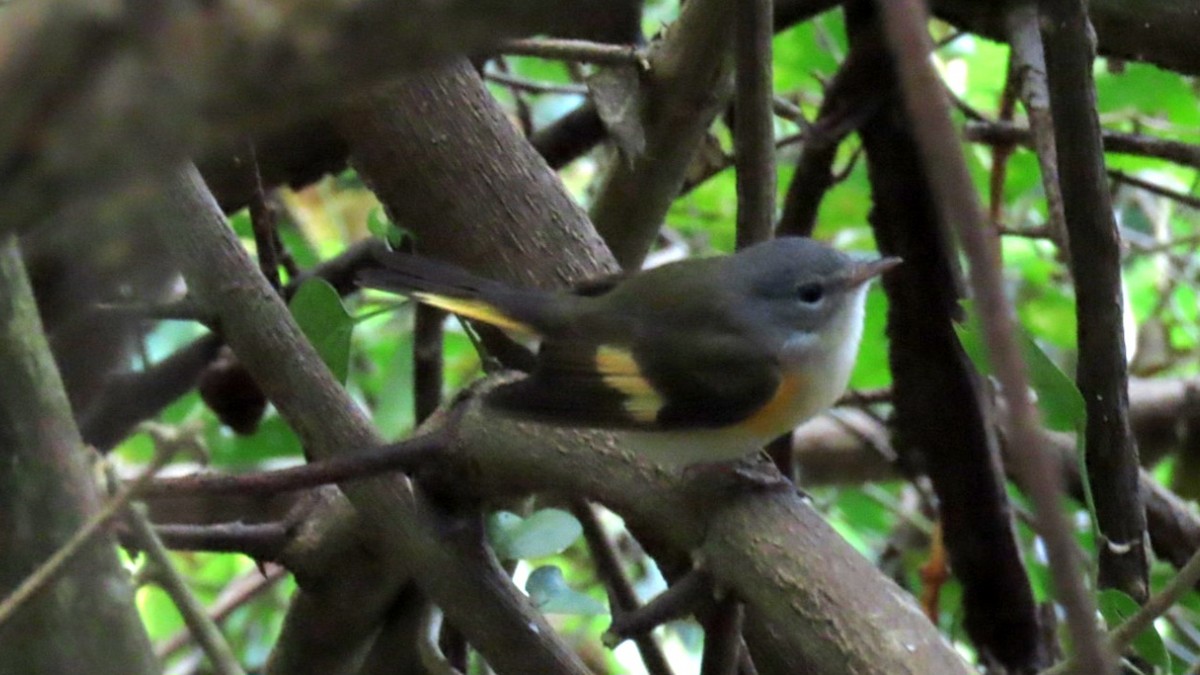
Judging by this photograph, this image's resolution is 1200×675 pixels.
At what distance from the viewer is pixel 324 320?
1.46 metres

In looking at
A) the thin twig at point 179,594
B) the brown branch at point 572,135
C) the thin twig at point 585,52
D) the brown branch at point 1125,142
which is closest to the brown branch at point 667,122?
the thin twig at point 585,52

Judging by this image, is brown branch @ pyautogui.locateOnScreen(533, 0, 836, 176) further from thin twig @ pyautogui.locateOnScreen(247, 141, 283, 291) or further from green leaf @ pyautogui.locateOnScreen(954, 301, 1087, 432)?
green leaf @ pyautogui.locateOnScreen(954, 301, 1087, 432)

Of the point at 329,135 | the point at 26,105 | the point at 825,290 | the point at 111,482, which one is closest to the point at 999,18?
the point at 825,290

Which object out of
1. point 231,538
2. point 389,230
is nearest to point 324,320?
point 389,230

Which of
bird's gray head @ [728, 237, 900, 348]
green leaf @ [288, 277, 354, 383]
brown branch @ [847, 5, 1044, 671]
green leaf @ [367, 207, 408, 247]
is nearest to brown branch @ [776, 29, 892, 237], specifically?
brown branch @ [847, 5, 1044, 671]

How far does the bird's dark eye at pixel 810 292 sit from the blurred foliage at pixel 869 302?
25 centimetres

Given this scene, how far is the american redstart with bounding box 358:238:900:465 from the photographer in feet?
5.00

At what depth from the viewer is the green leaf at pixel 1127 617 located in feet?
3.72

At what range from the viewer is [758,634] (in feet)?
3.42

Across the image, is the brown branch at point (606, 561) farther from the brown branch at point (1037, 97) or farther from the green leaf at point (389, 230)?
the brown branch at point (1037, 97)

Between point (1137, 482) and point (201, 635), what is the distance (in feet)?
3.13

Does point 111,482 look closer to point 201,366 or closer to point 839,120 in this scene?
point 201,366

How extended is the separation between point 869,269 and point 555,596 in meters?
0.60

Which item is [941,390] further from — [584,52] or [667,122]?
[584,52]
